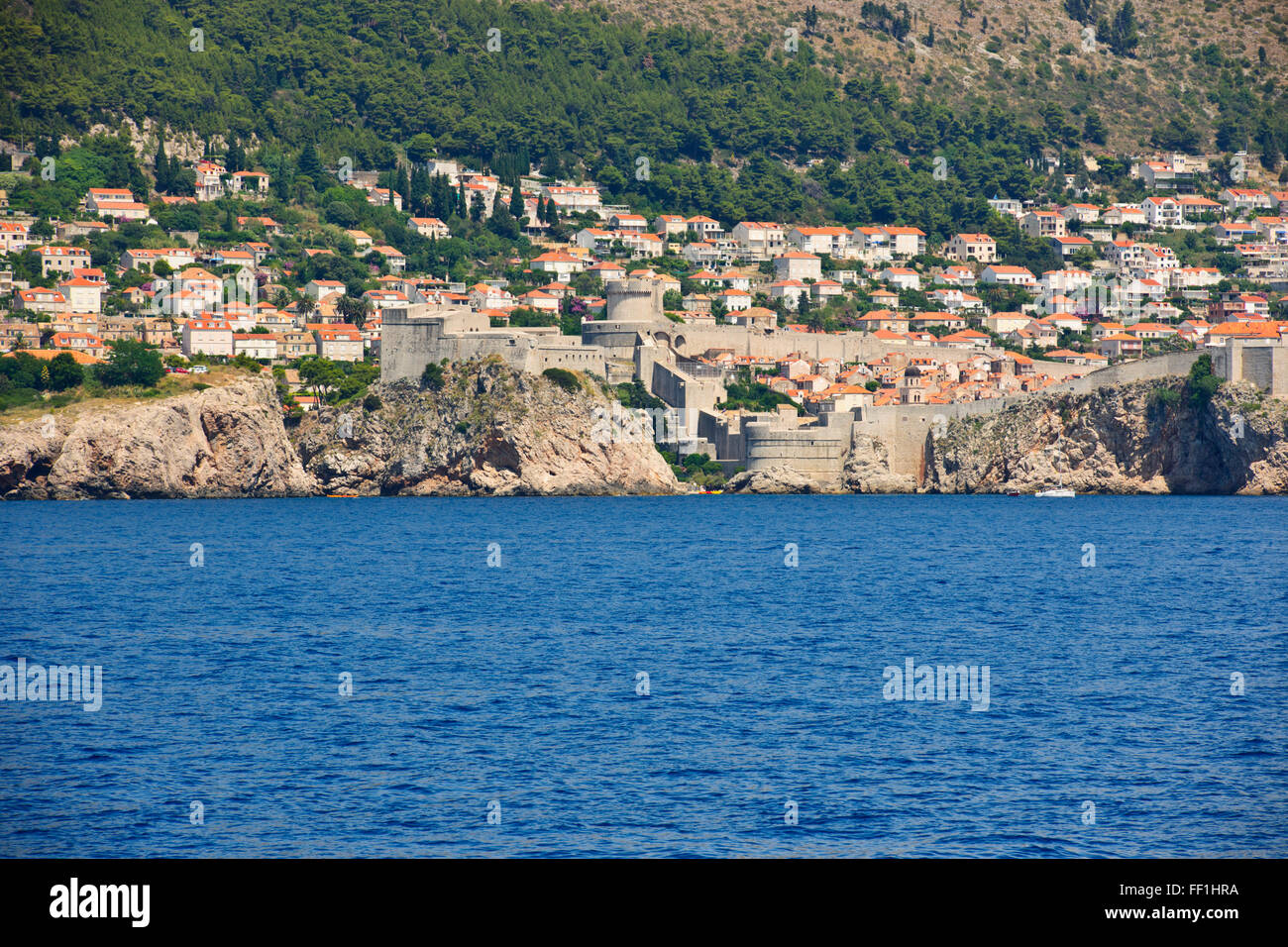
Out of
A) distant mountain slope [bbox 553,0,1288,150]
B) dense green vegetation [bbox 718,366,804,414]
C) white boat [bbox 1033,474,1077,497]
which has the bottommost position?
white boat [bbox 1033,474,1077,497]

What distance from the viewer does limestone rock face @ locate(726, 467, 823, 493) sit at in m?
55.3

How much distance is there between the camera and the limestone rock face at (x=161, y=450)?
50.3m

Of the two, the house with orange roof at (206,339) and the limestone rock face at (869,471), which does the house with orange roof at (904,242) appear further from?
the house with orange roof at (206,339)

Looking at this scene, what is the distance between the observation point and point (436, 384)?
5294 centimetres

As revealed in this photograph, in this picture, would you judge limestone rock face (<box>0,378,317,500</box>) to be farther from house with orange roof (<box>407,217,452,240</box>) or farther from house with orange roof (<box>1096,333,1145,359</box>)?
house with orange roof (<box>1096,333,1145,359</box>)

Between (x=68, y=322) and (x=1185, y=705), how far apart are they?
53.6m

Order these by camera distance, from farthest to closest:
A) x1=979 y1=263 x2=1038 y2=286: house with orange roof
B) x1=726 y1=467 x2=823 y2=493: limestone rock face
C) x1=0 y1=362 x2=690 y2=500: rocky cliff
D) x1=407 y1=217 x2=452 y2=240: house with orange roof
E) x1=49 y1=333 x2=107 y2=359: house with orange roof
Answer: x1=407 y1=217 x2=452 y2=240: house with orange roof
x1=979 y1=263 x2=1038 y2=286: house with orange roof
x1=49 y1=333 x2=107 y2=359: house with orange roof
x1=726 y1=467 x2=823 y2=493: limestone rock face
x1=0 y1=362 x2=690 y2=500: rocky cliff

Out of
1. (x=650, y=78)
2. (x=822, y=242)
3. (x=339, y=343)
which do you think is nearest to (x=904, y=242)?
(x=822, y=242)

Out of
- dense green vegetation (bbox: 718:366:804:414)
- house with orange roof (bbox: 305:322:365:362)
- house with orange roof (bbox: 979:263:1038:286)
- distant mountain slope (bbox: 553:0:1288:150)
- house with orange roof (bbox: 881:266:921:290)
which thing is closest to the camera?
dense green vegetation (bbox: 718:366:804:414)

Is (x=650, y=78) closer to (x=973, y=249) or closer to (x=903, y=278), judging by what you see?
(x=973, y=249)

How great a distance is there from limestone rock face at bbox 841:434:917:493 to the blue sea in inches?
609

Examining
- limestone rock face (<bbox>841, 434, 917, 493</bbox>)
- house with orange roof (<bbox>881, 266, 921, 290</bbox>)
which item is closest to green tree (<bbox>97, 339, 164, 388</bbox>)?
limestone rock face (<bbox>841, 434, 917, 493</bbox>)
